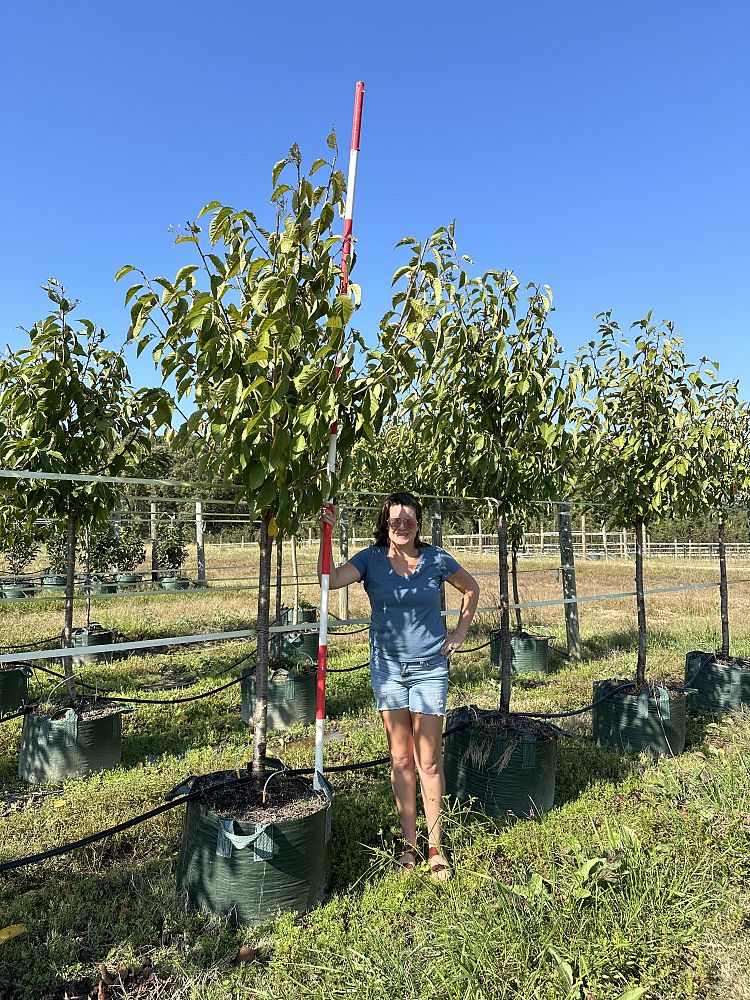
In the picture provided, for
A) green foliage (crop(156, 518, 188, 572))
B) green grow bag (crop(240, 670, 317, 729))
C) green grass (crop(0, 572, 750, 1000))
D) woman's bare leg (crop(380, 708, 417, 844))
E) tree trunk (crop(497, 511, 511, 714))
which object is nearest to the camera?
green grass (crop(0, 572, 750, 1000))

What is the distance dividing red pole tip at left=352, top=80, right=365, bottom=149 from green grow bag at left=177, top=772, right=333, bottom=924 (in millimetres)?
3263

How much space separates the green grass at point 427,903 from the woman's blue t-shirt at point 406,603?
0.98m

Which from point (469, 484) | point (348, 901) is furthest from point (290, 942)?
point (469, 484)

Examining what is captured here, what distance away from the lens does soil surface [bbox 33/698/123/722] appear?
486 centimetres

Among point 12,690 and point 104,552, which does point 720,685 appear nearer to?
point 12,690

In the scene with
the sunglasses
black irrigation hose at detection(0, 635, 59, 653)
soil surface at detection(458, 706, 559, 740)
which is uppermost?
the sunglasses

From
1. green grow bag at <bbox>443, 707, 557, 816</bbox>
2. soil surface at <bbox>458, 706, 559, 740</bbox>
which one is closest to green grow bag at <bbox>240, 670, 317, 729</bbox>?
soil surface at <bbox>458, 706, 559, 740</bbox>

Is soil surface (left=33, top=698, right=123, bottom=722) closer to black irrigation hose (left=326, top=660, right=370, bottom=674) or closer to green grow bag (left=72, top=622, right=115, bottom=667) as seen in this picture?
black irrigation hose (left=326, top=660, right=370, bottom=674)

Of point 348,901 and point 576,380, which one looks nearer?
point 348,901

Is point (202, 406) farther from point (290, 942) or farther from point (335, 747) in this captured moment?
point (335, 747)

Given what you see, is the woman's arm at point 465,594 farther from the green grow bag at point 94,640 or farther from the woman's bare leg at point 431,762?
the green grow bag at point 94,640

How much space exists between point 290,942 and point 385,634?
1.39m

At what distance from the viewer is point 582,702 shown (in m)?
6.77

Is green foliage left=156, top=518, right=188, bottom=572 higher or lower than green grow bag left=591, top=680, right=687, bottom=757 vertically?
higher
